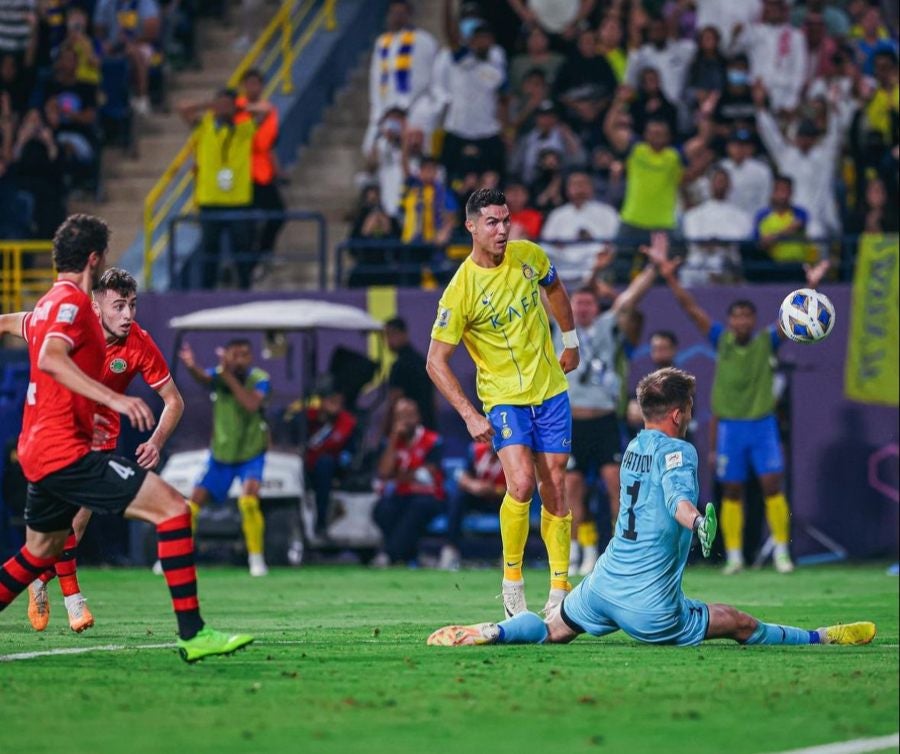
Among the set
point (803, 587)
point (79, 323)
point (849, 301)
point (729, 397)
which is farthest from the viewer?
point (849, 301)

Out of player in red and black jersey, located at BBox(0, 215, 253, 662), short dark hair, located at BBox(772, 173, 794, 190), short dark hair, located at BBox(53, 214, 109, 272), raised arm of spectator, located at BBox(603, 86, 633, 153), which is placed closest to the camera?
player in red and black jersey, located at BBox(0, 215, 253, 662)

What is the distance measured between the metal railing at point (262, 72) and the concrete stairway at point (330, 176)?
0.87 m

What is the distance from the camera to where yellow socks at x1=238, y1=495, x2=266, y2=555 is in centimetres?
1861

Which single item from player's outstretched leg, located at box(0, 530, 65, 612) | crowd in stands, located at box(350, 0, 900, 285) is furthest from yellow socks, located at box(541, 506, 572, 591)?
crowd in stands, located at box(350, 0, 900, 285)

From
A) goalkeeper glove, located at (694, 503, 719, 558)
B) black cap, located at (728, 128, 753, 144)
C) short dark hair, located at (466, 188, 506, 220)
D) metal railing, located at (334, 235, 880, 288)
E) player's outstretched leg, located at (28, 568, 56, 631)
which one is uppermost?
black cap, located at (728, 128, 753, 144)

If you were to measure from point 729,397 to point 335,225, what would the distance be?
7.62 m

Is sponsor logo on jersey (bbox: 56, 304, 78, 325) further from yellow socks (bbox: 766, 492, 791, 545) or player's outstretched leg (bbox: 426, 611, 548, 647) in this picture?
yellow socks (bbox: 766, 492, 791, 545)

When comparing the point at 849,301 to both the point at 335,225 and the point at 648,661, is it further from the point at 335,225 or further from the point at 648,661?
the point at 648,661

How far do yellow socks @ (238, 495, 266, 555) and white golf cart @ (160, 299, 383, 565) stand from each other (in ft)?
2.48

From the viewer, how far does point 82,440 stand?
9.16m

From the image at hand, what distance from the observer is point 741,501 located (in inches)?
743

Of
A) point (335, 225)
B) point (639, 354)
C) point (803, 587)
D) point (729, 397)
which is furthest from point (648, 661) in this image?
point (335, 225)

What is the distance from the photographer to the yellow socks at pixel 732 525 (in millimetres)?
18500

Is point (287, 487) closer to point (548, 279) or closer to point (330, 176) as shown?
point (330, 176)
